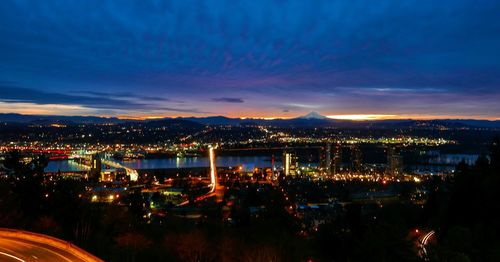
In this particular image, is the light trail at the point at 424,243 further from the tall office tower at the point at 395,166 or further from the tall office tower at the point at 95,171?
the tall office tower at the point at 395,166

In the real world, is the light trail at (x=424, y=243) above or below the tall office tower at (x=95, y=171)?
above

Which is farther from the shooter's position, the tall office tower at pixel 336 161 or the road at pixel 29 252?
the tall office tower at pixel 336 161

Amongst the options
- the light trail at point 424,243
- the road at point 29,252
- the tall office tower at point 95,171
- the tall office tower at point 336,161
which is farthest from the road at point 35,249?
the tall office tower at point 336,161

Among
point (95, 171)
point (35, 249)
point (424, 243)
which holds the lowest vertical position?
point (95, 171)

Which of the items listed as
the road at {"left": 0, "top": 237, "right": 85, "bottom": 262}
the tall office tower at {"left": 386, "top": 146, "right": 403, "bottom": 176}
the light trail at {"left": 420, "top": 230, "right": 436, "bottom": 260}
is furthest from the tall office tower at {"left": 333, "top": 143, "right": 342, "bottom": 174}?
the road at {"left": 0, "top": 237, "right": 85, "bottom": 262}

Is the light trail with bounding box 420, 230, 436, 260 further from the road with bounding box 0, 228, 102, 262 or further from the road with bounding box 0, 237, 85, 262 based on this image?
the road with bounding box 0, 237, 85, 262

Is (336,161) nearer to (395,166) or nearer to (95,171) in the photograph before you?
(395,166)

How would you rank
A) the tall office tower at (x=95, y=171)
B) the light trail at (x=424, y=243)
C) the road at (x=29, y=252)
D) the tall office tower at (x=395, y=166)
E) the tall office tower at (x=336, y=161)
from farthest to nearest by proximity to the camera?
the tall office tower at (x=336, y=161) < the tall office tower at (x=395, y=166) < the tall office tower at (x=95, y=171) < the road at (x=29, y=252) < the light trail at (x=424, y=243)

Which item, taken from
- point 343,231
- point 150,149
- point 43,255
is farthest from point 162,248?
point 150,149

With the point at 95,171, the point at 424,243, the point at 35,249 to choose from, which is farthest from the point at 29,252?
the point at 95,171

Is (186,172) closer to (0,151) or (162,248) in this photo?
(0,151)

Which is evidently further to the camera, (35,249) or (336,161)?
(336,161)
